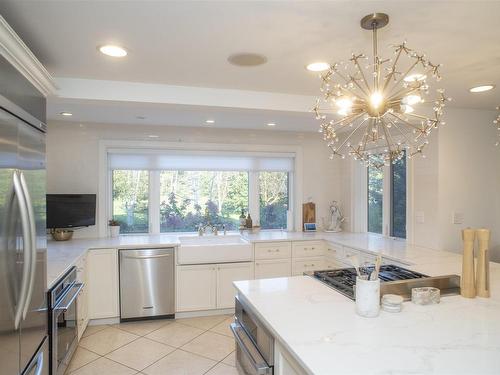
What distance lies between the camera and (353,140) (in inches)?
194

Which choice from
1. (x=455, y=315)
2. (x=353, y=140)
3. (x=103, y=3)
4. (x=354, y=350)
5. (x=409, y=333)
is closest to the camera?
(x=354, y=350)

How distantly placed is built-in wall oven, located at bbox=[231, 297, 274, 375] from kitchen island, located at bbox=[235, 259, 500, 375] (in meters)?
0.06

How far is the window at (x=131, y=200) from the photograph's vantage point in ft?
14.7

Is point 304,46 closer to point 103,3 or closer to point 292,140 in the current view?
point 103,3

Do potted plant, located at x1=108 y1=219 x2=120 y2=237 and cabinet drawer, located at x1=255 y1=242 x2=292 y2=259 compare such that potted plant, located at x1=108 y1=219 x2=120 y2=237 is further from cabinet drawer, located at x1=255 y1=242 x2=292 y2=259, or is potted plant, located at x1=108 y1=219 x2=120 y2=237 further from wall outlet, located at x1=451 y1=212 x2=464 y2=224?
wall outlet, located at x1=451 y1=212 x2=464 y2=224

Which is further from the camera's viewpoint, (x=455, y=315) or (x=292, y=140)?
(x=292, y=140)

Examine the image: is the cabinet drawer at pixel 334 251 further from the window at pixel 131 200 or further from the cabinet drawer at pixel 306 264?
the window at pixel 131 200

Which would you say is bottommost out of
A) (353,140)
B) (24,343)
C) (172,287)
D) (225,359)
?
(225,359)

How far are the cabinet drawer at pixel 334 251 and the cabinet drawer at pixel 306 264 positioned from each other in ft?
0.47

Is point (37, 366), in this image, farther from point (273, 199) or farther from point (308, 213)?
point (308, 213)

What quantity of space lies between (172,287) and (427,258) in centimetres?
263

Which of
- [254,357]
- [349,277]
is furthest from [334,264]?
[254,357]

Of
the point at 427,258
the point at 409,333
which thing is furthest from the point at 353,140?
the point at 409,333

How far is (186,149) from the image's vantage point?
456 centimetres
